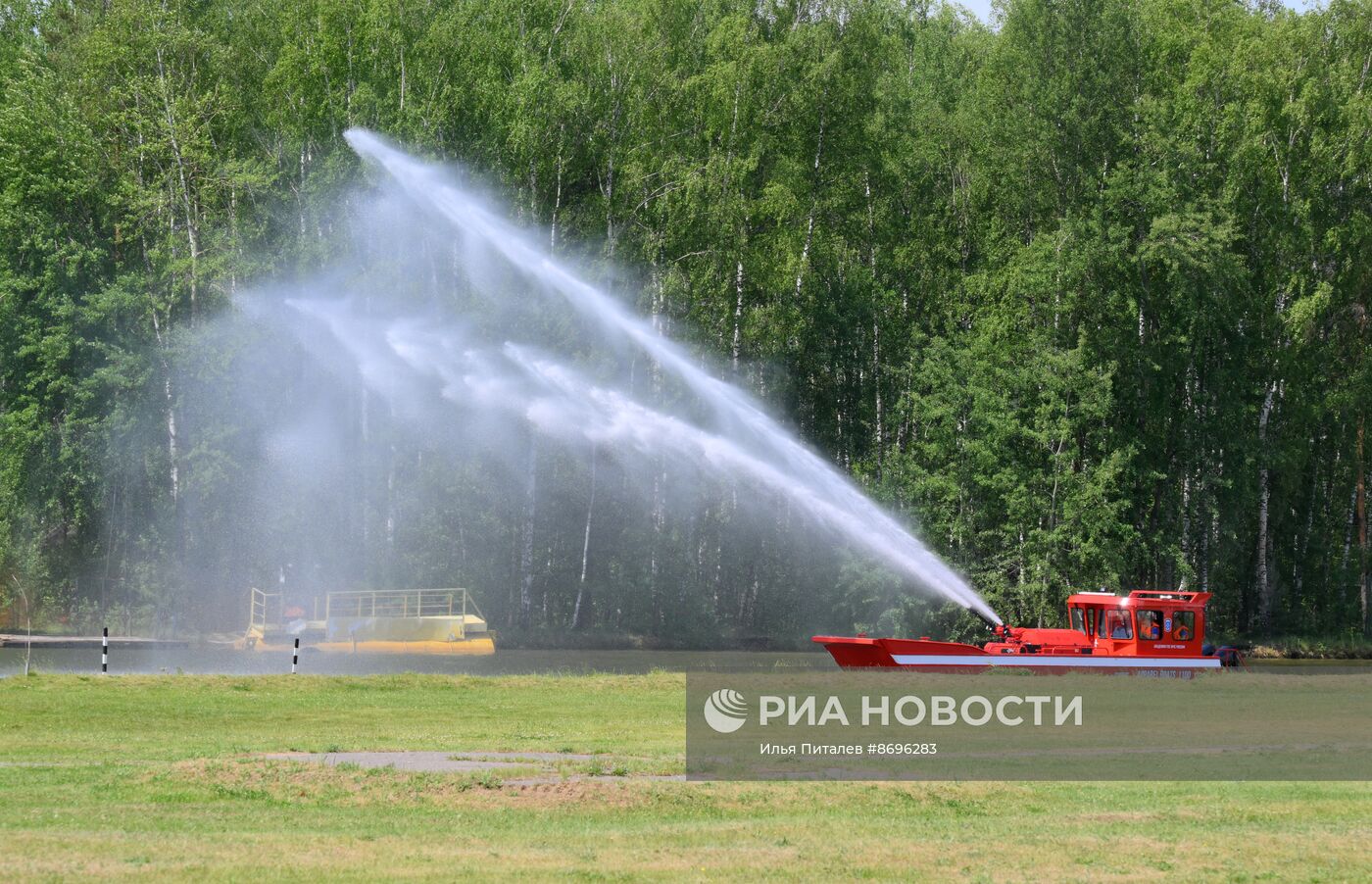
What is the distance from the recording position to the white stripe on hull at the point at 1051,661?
125 ft

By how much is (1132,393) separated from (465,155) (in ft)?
96.5

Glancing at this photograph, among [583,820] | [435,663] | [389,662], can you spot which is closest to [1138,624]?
[435,663]

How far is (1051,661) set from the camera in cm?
4028

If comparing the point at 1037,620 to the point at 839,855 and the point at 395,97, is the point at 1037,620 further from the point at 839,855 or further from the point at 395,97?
the point at 839,855

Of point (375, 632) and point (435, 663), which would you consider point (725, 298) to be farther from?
point (435, 663)

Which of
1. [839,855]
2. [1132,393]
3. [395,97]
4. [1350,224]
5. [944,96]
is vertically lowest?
[839,855]

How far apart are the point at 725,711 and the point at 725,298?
36.2m

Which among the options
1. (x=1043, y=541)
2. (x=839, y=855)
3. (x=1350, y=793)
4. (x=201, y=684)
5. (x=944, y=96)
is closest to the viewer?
(x=839, y=855)

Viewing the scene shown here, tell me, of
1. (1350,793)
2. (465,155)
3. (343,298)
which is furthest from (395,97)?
(1350,793)

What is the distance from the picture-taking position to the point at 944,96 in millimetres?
76625

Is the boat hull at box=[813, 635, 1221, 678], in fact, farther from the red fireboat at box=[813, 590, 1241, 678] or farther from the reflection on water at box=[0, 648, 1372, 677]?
the reflection on water at box=[0, 648, 1372, 677]

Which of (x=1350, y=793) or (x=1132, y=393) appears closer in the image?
(x=1350, y=793)

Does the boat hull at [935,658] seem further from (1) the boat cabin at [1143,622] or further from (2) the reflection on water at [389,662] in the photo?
(2) the reflection on water at [389,662]

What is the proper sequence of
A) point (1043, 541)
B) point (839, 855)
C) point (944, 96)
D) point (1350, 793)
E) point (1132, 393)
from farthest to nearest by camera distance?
point (944, 96) < point (1132, 393) < point (1043, 541) < point (1350, 793) < point (839, 855)
